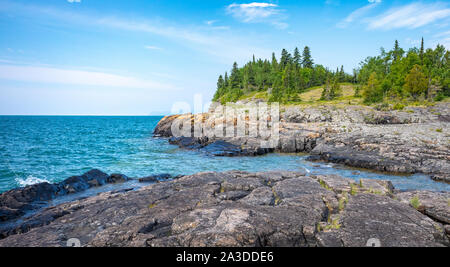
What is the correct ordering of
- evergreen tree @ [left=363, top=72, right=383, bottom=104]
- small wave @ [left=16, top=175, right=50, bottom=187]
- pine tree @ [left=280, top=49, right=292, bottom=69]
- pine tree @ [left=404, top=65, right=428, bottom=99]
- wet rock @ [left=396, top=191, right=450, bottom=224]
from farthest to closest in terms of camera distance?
pine tree @ [left=280, top=49, right=292, bottom=69] < evergreen tree @ [left=363, top=72, right=383, bottom=104] < pine tree @ [left=404, top=65, right=428, bottom=99] < small wave @ [left=16, top=175, right=50, bottom=187] < wet rock @ [left=396, top=191, right=450, bottom=224]

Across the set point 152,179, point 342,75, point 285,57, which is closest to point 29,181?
point 152,179

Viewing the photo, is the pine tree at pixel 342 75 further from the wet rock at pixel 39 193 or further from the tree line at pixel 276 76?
the wet rock at pixel 39 193

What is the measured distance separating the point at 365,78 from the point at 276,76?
36.7 metres

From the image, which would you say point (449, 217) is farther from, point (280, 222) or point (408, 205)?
point (280, 222)

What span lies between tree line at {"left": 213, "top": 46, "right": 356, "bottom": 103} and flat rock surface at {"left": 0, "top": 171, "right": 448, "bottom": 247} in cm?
8734

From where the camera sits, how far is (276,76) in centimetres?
11075

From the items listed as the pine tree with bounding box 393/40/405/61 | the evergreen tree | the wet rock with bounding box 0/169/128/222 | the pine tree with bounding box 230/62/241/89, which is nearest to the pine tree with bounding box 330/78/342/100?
the evergreen tree

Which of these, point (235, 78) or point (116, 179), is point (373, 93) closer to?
point (235, 78)

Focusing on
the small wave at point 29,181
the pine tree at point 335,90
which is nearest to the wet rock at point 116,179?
the small wave at point 29,181

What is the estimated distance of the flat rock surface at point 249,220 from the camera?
6.27 m

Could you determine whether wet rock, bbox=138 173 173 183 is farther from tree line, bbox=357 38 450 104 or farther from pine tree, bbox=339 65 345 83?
pine tree, bbox=339 65 345 83

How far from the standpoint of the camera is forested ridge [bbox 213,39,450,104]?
68.1 meters
